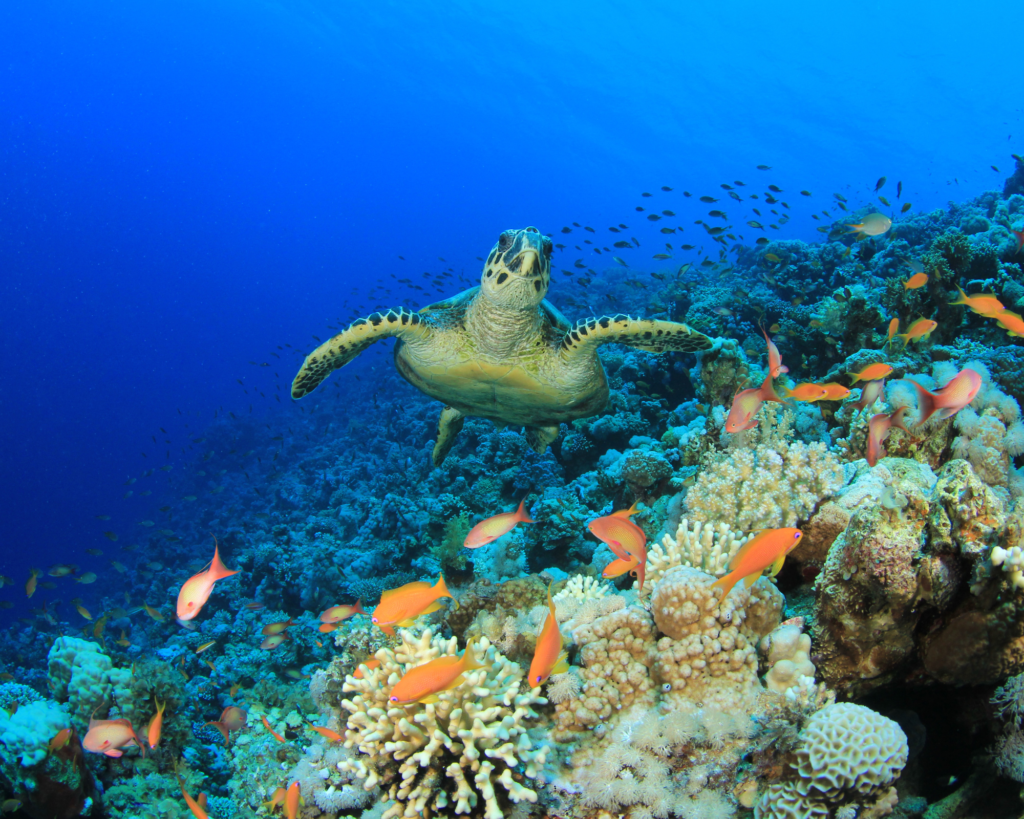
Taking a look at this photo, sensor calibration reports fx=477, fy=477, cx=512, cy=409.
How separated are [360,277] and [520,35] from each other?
3196 inches

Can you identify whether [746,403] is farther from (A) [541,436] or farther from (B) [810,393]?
(A) [541,436]

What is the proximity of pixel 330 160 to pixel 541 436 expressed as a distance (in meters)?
150

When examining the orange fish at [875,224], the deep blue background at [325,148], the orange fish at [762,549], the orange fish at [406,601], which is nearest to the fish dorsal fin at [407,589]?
the orange fish at [406,601]

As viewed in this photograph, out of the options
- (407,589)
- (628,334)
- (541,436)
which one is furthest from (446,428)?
(407,589)

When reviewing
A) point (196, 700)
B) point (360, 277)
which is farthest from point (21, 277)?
point (196, 700)

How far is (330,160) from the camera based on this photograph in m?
131

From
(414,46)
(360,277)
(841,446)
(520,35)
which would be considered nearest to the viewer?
(841,446)

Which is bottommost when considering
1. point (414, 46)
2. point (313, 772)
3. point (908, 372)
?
point (313, 772)

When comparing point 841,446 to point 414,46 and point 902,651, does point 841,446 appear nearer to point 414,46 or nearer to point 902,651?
point 902,651

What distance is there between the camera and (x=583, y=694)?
87.0 inches

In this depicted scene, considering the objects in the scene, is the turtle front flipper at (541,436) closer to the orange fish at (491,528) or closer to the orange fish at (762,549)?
the orange fish at (491,528)

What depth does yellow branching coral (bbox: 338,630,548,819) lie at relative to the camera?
1924 mm

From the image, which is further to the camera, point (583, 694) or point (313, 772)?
point (313, 772)

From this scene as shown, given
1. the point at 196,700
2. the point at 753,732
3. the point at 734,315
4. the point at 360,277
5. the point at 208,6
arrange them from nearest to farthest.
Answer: the point at 753,732, the point at 196,700, the point at 734,315, the point at 208,6, the point at 360,277
